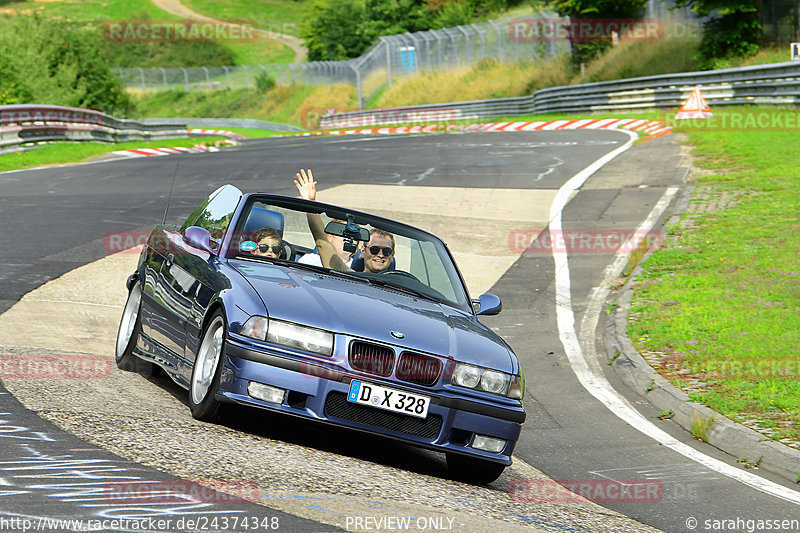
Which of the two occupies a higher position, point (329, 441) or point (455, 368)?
point (455, 368)

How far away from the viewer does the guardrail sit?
92.7ft

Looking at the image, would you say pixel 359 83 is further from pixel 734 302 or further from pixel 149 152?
pixel 734 302

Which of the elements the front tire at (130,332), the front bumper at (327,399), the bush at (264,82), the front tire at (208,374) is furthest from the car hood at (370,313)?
the bush at (264,82)

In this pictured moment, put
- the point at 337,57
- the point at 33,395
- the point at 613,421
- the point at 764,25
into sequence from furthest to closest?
the point at 337,57 → the point at 764,25 → the point at 613,421 → the point at 33,395

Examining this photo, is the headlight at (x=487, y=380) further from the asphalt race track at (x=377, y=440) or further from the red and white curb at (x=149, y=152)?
the red and white curb at (x=149, y=152)

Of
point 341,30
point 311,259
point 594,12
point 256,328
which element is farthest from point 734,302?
point 341,30

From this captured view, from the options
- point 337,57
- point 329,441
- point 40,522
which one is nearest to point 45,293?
point 329,441

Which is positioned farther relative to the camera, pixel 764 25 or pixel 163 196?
pixel 764 25

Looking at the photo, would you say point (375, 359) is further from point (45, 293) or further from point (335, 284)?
point (45, 293)

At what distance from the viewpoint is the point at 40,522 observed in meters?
→ 4.00

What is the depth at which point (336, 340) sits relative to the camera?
19.2 ft

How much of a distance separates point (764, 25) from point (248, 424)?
35.6 meters


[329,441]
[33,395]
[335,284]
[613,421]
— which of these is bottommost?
[613,421]

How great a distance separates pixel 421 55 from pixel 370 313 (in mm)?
60285
